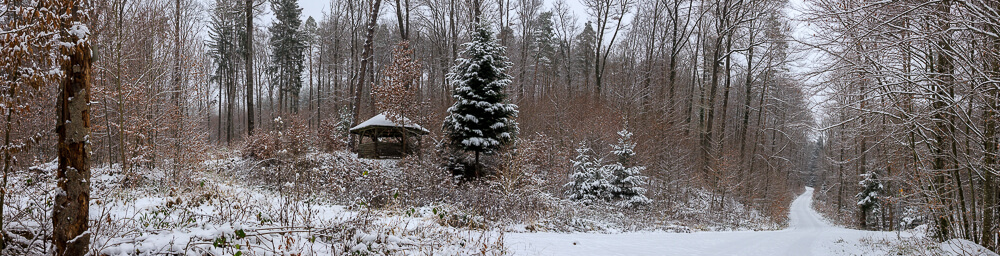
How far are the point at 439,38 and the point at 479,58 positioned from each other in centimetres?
1192

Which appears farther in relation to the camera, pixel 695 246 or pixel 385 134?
pixel 385 134

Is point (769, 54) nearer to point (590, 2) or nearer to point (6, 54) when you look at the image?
point (590, 2)

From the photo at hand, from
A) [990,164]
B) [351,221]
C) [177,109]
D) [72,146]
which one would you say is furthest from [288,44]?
[990,164]

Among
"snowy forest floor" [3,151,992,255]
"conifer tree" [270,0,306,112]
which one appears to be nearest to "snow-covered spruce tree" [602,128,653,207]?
"snowy forest floor" [3,151,992,255]

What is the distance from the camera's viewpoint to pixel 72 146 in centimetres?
344

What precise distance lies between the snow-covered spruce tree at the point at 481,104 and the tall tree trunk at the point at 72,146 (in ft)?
35.7

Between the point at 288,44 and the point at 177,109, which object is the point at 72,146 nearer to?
the point at 177,109

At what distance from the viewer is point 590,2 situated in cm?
2480

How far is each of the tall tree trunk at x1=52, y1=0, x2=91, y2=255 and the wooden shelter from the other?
13.0m

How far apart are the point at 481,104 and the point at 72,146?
11.2 m

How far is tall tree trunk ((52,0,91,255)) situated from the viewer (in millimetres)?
3396

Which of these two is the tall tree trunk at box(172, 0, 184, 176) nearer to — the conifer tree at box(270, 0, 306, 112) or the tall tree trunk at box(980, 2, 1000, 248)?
the tall tree trunk at box(980, 2, 1000, 248)

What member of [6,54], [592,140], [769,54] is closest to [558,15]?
[769,54]

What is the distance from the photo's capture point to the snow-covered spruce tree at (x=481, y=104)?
47.0 feet
